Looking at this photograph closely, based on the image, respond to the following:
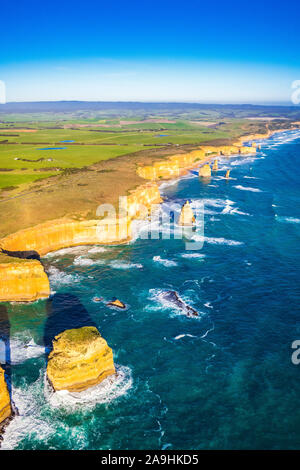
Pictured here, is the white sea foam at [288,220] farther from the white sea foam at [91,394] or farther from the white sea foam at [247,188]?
the white sea foam at [91,394]

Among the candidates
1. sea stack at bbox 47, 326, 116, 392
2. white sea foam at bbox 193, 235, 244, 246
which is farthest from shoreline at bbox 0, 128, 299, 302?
sea stack at bbox 47, 326, 116, 392

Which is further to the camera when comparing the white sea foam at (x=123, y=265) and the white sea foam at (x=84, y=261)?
the white sea foam at (x=84, y=261)

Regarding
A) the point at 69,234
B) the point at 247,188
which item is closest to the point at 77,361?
the point at 69,234

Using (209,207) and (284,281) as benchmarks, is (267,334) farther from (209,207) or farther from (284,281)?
(209,207)

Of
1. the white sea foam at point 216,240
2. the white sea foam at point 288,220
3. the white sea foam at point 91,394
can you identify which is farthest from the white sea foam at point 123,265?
the white sea foam at point 288,220

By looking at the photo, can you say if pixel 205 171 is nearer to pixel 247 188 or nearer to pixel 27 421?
pixel 247 188

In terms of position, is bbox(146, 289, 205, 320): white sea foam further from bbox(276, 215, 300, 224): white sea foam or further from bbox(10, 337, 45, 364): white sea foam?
bbox(276, 215, 300, 224): white sea foam
